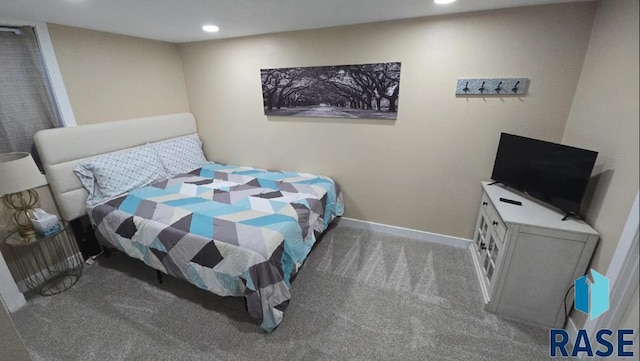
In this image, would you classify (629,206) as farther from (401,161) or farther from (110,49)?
(110,49)

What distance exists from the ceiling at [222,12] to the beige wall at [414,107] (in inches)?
6.6

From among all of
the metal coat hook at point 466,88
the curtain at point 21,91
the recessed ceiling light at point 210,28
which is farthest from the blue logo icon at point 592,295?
the curtain at point 21,91

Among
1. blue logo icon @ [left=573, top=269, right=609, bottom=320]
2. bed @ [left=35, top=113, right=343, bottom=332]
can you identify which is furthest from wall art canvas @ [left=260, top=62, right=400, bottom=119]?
blue logo icon @ [left=573, top=269, right=609, bottom=320]

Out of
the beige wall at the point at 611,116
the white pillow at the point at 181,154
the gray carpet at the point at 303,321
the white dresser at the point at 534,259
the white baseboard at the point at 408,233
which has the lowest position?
the gray carpet at the point at 303,321

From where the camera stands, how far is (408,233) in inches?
110

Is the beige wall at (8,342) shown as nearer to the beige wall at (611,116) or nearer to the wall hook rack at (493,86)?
the beige wall at (611,116)

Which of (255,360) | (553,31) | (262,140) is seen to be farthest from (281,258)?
(553,31)

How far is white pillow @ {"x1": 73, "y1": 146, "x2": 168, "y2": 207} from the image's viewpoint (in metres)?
2.34

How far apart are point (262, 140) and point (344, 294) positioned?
1.99 m

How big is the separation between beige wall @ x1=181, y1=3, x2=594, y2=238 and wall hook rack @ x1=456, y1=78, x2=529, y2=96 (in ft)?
0.15

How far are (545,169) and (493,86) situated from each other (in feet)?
2.53

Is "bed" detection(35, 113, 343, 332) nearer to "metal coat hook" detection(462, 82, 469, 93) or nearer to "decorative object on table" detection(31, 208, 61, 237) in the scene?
"decorative object on table" detection(31, 208, 61, 237)

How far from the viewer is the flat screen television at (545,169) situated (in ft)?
5.15

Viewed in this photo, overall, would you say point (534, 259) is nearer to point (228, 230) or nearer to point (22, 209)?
point (228, 230)
